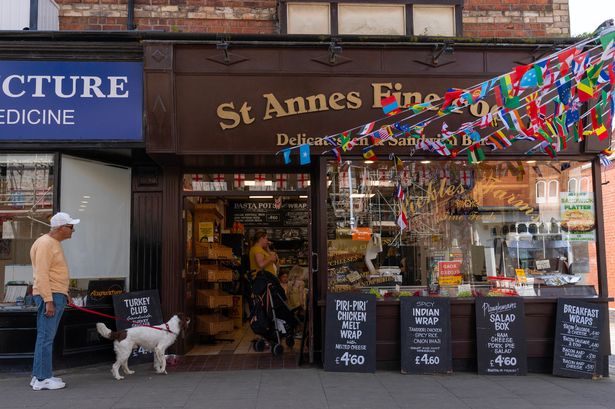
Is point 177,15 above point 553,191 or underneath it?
above

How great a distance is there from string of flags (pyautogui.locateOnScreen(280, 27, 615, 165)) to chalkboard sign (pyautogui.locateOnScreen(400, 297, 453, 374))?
199cm

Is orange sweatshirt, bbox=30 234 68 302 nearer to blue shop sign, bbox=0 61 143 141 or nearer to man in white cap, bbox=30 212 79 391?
man in white cap, bbox=30 212 79 391

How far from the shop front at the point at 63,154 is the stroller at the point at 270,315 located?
2054mm

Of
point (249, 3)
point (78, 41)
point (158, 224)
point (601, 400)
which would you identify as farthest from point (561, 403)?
point (78, 41)

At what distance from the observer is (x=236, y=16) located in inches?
319


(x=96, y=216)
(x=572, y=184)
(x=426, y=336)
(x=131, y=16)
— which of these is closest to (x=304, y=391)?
(x=426, y=336)

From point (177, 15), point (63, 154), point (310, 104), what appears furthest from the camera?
point (177, 15)

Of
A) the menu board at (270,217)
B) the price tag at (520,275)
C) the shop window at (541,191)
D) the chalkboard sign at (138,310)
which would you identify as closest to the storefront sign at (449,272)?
the price tag at (520,275)

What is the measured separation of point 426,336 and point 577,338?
193cm

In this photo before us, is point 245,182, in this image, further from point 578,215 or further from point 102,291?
point 578,215

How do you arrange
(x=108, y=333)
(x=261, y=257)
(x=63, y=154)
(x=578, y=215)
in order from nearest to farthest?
(x=108, y=333) < (x=63, y=154) < (x=578, y=215) < (x=261, y=257)

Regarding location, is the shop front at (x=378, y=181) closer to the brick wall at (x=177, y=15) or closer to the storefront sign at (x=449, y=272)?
the storefront sign at (x=449, y=272)

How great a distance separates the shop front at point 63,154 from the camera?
7098 millimetres

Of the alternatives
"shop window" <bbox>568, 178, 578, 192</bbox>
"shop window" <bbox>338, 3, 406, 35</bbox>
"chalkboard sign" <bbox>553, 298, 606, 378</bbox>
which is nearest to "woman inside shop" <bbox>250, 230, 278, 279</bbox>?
"shop window" <bbox>338, 3, 406, 35</bbox>
